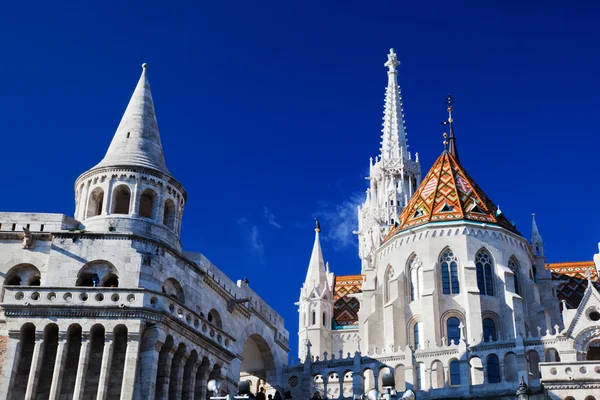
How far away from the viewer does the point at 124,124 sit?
105 ft

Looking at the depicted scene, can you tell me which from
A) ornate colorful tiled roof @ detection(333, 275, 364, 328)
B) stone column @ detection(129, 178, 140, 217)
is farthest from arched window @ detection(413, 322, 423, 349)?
stone column @ detection(129, 178, 140, 217)

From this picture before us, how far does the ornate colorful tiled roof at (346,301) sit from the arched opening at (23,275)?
85.8 feet

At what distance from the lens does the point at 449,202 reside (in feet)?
144

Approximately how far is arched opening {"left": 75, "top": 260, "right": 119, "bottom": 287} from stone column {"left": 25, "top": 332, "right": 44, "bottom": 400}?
109 inches

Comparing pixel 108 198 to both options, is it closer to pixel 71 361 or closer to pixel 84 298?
pixel 84 298

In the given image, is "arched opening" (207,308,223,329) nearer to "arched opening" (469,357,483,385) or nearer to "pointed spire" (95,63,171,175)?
"pointed spire" (95,63,171,175)

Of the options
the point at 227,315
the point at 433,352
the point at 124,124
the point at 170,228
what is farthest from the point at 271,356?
the point at 124,124

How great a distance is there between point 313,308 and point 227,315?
18090 millimetres

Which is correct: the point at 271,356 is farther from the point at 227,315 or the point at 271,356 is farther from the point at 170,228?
the point at 170,228

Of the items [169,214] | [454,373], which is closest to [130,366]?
[169,214]

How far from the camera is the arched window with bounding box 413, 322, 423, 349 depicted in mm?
41116

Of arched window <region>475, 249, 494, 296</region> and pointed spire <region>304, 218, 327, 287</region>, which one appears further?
pointed spire <region>304, 218, 327, 287</region>

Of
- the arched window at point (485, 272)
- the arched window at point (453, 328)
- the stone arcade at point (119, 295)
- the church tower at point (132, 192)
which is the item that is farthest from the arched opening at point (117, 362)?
the arched window at point (485, 272)

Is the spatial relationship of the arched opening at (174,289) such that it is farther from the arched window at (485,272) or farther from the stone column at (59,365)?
the arched window at (485,272)
